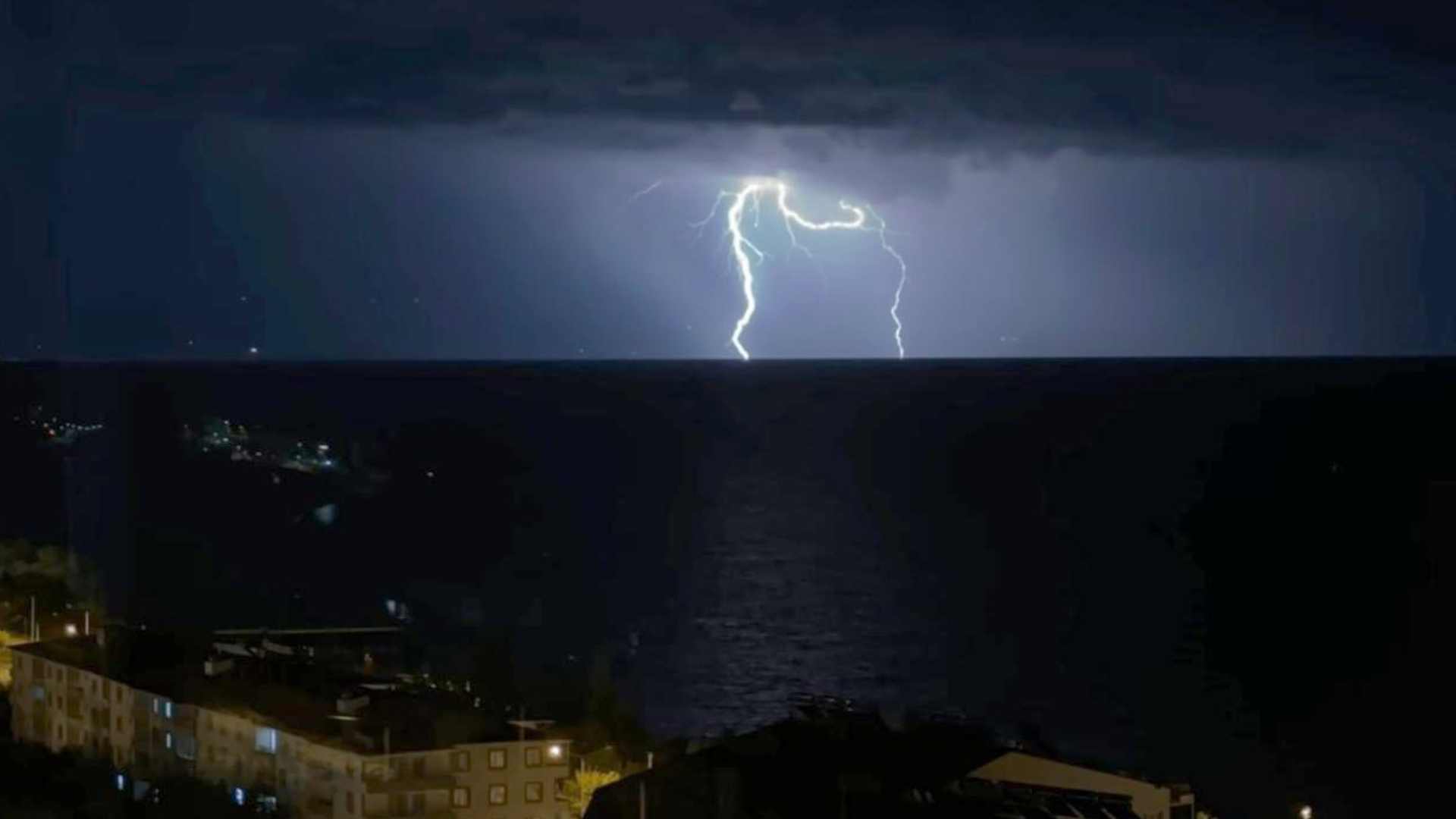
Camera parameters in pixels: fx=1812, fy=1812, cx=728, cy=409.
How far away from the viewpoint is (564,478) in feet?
94.9

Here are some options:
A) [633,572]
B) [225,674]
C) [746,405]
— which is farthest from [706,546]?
[746,405]

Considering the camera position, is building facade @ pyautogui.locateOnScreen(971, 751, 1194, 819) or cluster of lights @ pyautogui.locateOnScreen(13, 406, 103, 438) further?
cluster of lights @ pyautogui.locateOnScreen(13, 406, 103, 438)

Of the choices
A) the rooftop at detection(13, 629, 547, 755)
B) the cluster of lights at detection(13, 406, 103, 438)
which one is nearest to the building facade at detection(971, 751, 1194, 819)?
the rooftop at detection(13, 629, 547, 755)

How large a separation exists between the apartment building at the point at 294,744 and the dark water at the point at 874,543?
74 cm

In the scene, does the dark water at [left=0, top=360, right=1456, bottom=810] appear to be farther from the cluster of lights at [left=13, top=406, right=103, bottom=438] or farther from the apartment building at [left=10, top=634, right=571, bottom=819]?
the apartment building at [left=10, top=634, right=571, bottom=819]

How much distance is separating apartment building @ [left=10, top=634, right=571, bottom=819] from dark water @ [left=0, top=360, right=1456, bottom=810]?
0.74 m

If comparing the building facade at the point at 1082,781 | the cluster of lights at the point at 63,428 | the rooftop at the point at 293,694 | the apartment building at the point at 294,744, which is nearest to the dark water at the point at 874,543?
the cluster of lights at the point at 63,428

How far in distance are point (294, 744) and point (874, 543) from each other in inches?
678

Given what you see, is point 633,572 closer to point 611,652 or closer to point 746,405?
point 611,652

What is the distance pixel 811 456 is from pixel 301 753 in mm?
28769

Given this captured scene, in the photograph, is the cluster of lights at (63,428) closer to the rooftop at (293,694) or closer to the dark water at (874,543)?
the dark water at (874,543)

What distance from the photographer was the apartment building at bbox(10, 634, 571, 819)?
4734 mm

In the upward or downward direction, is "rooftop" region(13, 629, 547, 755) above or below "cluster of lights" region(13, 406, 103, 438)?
below

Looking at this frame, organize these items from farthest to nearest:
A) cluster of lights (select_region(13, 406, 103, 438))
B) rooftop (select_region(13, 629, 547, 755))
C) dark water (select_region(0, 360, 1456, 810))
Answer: dark water (select_region(0, 360, 1456, 810)) → cluster of lights (select_region(13, 406, 103, 438)) → rooftop (select_region(13, 629, 547, 755))
